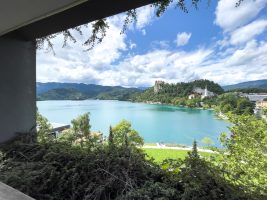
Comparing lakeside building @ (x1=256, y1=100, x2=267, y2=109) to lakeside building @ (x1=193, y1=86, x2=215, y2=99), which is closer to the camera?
lakeside building @ (x1=256, y1=100, x2=267, y2=109)

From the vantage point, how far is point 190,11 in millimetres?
1671

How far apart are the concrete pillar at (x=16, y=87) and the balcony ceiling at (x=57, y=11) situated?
21.5 inches

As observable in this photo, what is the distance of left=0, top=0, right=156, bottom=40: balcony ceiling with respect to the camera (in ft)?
4.46

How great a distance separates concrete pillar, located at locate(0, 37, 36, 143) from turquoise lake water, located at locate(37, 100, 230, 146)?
1.62m

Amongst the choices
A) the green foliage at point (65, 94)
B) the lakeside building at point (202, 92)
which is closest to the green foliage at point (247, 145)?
the lakeside building at point (202, 92)

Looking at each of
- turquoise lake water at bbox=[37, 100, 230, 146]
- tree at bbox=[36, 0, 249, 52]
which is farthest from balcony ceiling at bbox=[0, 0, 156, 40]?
turquoise lake water at bbox=[37, 100, 230, 146]

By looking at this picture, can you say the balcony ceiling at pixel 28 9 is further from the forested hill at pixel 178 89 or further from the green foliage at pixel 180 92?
the forested hill at pixel 178 89

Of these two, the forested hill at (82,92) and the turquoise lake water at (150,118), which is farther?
the forested hill at (82,92)

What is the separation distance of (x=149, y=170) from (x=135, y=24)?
1.17m

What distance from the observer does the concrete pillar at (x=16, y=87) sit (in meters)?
2.58

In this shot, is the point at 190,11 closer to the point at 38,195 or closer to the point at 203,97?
the point at 38,195

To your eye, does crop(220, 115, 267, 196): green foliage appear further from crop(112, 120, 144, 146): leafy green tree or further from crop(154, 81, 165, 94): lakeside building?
crop(154, 81, 165, 94): lakeside building

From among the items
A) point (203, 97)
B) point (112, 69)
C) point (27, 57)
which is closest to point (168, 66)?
point (112, 69)

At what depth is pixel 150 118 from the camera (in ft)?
39.9
